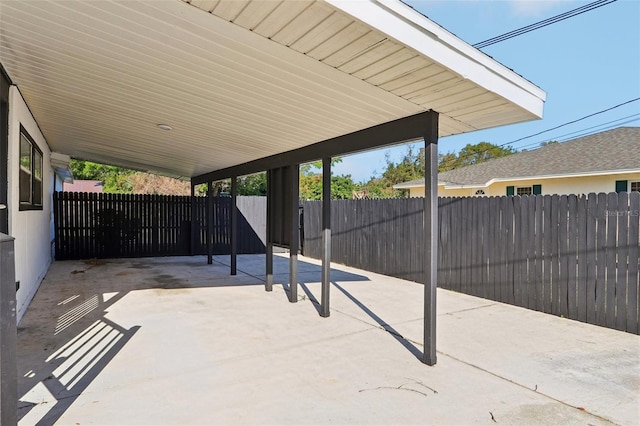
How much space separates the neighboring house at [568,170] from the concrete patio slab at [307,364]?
7.96m

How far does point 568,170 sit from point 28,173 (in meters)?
Result: 13.0

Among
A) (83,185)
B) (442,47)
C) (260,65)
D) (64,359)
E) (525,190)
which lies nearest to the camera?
(442,47)

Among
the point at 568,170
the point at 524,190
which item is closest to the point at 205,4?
the point at 568,170

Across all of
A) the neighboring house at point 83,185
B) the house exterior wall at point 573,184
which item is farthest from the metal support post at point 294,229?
the neighboring house at point 83,185

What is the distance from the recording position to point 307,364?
3.36 meters

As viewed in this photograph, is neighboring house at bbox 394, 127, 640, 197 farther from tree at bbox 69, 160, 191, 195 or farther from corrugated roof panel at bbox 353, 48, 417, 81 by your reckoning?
tree at bbox 69, 160, 191, 195

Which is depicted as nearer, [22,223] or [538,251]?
[22,223]

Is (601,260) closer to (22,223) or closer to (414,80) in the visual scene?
(414,80)

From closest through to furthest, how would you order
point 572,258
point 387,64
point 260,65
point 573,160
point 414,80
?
point 387,64 → point 414,80 → point 260,65 → point 572,258 → point 573,160

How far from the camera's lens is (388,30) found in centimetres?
229

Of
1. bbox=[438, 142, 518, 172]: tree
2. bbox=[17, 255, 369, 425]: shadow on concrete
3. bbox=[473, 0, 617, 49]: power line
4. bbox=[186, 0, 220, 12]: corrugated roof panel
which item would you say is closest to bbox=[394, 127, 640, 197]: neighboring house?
bbox=[473, 0, 617, 49]: power line

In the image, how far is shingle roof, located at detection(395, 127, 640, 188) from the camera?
1095 centimetres

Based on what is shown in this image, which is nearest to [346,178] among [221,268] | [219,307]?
[221,268]

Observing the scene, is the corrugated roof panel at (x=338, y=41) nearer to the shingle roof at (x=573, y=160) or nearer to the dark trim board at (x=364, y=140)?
the dark trim board at (x=364, y=140)
